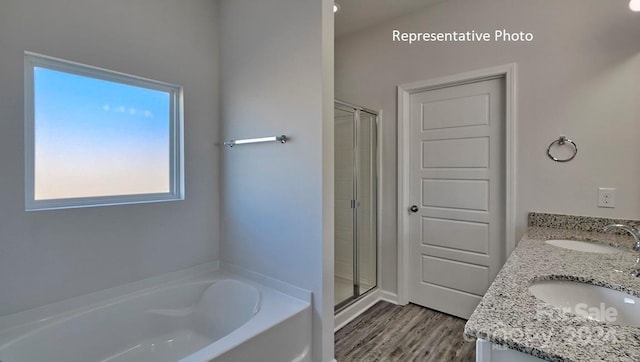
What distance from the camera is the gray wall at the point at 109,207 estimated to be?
1.56m

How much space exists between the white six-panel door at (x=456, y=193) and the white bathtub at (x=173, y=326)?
1406mm

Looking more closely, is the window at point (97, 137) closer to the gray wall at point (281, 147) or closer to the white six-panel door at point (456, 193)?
the gray wall at point (281, 147)

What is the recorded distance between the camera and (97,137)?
1.94 metres

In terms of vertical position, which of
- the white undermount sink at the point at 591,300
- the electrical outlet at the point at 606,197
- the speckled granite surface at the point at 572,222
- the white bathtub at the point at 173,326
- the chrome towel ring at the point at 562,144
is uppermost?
the chrome towel ring at the point at 562,144

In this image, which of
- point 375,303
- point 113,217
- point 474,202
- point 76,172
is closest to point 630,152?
point 474,202

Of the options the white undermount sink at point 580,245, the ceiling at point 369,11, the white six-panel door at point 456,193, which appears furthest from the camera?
the ceiling at point 369,11

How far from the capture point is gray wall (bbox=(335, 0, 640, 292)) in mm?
1820

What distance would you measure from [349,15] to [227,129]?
1542mm

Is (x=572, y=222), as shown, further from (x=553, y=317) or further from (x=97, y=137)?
(x=97, y=137)

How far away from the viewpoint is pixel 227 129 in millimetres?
2412

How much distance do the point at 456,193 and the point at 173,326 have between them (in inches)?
96.1

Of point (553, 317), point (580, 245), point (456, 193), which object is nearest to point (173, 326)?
point (553, 317)

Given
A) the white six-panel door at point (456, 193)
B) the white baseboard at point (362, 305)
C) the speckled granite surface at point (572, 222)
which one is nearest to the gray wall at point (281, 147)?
the white baseboard at point (362, 305)

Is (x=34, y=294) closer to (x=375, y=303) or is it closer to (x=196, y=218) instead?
(x=196, y=218)
